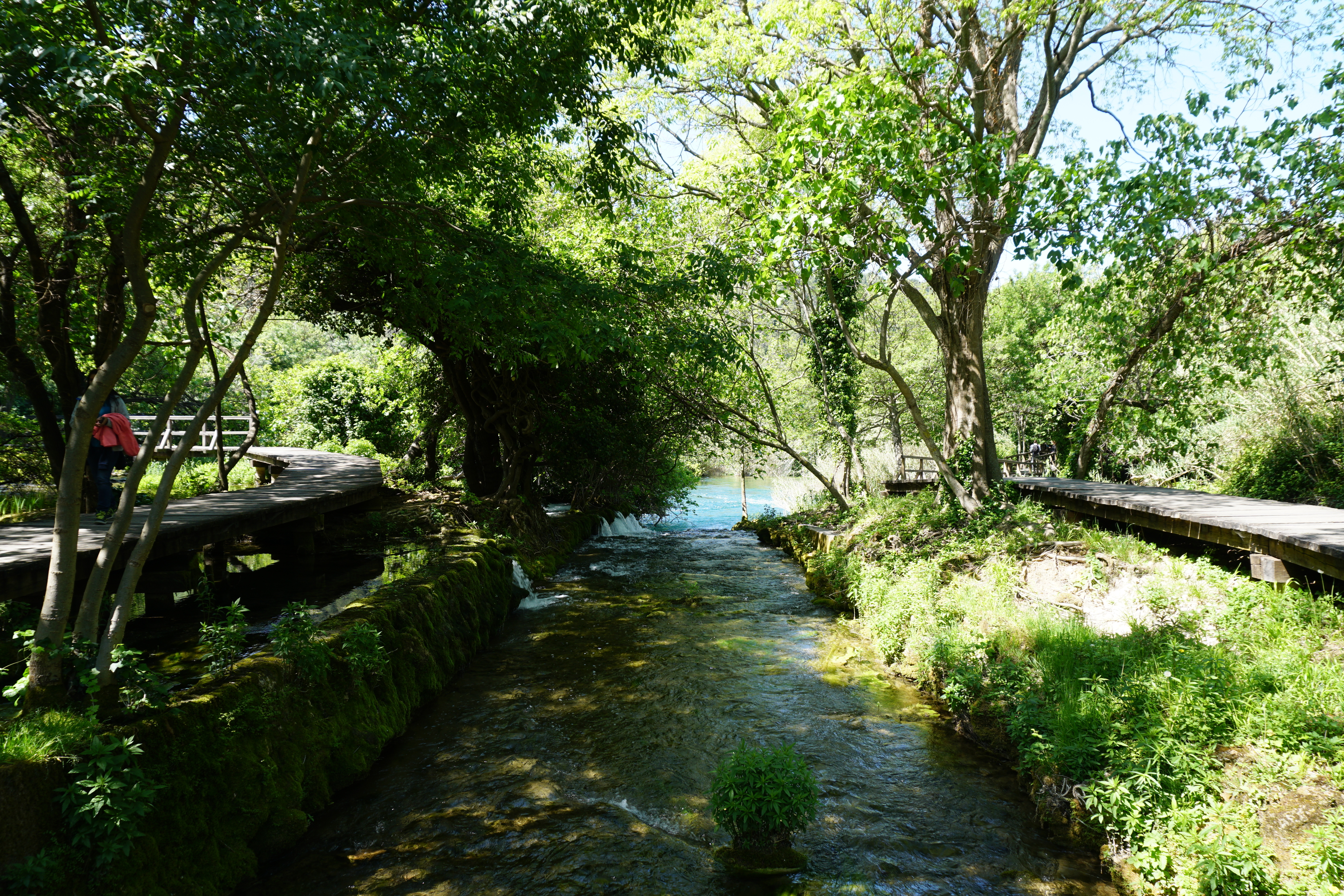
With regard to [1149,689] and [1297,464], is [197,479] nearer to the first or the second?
[1149,689]

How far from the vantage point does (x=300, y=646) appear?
17.7ft

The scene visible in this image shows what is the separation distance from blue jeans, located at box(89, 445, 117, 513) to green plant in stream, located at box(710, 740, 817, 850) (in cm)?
763

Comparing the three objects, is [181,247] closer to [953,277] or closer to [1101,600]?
[953,277]

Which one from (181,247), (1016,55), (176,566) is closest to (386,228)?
(181,247)

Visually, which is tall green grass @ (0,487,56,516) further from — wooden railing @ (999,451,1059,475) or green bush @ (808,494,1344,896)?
wooden railing @ (999,451,1059,475)

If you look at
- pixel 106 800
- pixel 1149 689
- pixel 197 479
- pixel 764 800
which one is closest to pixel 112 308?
pixel 106 800

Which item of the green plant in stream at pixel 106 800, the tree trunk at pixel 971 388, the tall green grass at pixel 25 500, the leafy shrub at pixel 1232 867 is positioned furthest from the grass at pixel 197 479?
the tree trunk at pixel 971 388

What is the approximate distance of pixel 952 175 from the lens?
9531 mm

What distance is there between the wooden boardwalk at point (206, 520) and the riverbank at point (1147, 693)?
724 cm

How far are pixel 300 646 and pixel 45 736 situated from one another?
1.92 meters

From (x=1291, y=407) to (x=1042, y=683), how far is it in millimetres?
10623

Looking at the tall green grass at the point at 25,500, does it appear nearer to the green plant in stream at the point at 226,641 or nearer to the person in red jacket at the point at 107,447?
the person in red jacket at the point at 107,447

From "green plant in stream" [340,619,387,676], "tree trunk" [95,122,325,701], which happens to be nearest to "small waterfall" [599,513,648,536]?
"green plant in stream" [340,619,387,676]

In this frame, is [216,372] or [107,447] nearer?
[216,372]
